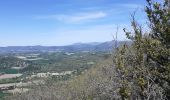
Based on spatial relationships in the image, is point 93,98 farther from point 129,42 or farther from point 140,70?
point 140,70

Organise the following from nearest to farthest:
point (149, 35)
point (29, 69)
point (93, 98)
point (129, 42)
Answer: point (149, 35), point (129, 42), point (93, 98), point (29, 69)

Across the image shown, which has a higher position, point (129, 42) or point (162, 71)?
point (129, 42)

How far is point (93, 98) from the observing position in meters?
27.9

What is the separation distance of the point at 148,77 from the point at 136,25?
462cm

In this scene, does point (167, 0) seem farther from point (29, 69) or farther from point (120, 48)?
point (29, 69)

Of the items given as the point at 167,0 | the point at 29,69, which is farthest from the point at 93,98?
the point at 29,69

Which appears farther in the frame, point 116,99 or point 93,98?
point 93,98

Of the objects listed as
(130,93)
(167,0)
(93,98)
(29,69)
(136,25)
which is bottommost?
(29,69)

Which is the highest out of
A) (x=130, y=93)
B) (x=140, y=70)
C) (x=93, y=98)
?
(x=140, y=70)

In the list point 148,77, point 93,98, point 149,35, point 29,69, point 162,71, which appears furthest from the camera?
point 29,69

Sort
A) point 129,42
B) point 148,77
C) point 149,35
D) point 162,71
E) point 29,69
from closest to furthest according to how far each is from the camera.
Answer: point 148,77
point 162,71
point 149,35
point 129,42
point 29,69

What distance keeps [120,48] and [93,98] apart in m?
7.91

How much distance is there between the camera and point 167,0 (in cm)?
2238

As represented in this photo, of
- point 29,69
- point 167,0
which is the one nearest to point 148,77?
point 167,0
